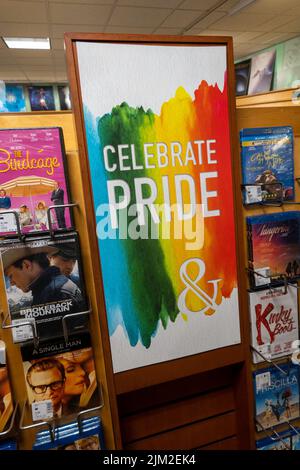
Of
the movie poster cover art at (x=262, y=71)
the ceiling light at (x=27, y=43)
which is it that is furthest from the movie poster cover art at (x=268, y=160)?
the movie poster cover art at (x=262, y=71)

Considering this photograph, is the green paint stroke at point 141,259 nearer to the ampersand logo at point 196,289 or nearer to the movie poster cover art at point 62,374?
the ampersand logo at point 196,289

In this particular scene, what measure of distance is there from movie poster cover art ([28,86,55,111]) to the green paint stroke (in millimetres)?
7622

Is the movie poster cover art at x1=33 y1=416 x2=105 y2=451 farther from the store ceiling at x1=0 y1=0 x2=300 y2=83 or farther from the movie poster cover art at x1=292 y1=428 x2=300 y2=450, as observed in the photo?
the store ceiling at x1=0 y1=0 x2=300 y2=83

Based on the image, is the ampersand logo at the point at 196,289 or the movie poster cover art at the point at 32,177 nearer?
the movie poster cover art at the point at 32,177

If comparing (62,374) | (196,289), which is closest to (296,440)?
(196,289)

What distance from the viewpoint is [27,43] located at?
5031 mm

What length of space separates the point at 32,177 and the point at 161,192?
0.42 metres

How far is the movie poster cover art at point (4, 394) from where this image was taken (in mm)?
1029

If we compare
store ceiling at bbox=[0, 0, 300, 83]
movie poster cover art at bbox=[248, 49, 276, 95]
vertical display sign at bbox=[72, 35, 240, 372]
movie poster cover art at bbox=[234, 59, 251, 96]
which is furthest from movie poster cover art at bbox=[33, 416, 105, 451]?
movie poster cover art at bbox=[234, 59, 251, 96]

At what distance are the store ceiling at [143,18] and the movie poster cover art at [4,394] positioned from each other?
4051 millimetres

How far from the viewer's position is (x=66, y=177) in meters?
1.03

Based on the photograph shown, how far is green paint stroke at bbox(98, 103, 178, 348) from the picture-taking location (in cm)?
106

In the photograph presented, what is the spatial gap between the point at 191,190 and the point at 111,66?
18.9 inches

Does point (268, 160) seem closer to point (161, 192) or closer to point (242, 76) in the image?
point (161, 192)
